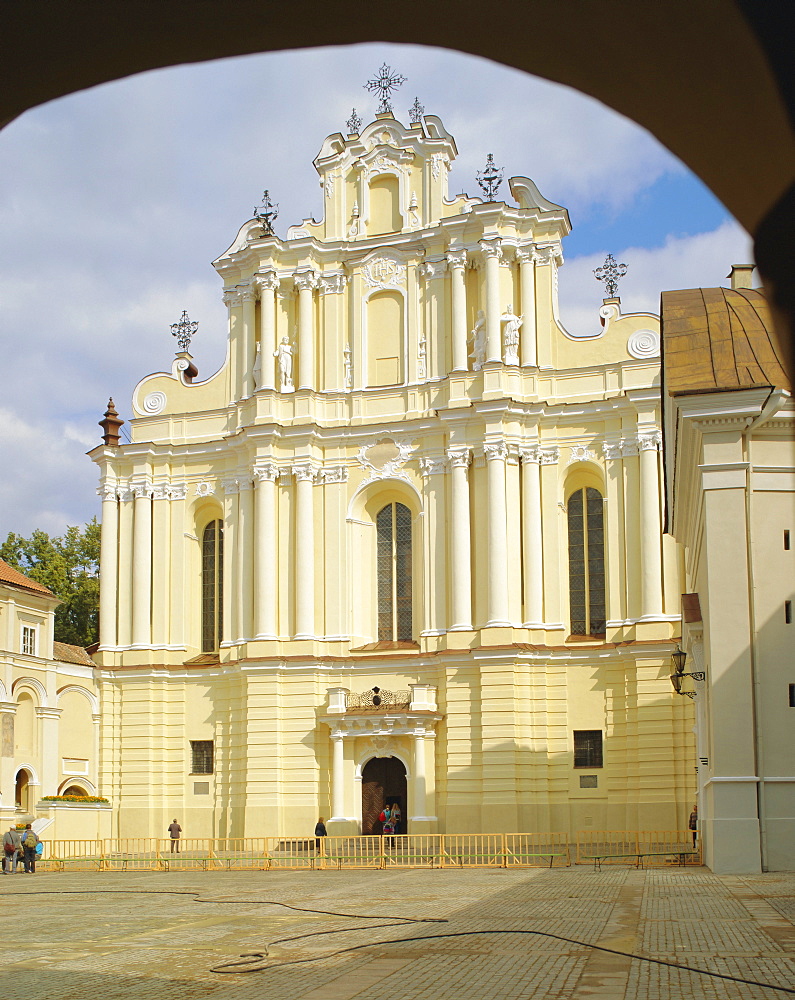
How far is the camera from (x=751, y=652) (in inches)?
902

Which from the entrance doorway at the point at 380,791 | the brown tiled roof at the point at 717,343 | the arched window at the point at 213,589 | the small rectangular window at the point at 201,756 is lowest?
the entrance doorway at the point at 380,791

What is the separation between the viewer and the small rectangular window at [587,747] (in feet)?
135

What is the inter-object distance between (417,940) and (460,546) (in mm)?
27733

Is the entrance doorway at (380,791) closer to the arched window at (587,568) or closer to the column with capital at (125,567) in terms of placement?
the arched window at (587,568)

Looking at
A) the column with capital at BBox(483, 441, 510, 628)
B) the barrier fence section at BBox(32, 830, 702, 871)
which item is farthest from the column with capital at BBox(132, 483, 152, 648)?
the column with capital at BBox(483, 441, 510, 628)

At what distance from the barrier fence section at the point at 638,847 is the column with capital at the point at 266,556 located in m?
12.6

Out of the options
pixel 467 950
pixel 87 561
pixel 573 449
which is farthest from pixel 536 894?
pixel 87 561

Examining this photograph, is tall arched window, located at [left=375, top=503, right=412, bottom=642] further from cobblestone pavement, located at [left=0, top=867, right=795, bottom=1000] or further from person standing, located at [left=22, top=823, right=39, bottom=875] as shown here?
cobblestone pavement, located at [left=0, top=867, right=795, bottom=1000]

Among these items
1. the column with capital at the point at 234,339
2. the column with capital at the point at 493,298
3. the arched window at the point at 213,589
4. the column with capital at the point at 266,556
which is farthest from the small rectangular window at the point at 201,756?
the column with capital at the point at 493,298

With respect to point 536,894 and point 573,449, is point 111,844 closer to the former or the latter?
point 573,449

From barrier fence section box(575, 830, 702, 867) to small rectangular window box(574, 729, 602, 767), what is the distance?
9.18 feet

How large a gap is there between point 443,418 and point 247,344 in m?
8.37

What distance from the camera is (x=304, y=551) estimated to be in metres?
44.0

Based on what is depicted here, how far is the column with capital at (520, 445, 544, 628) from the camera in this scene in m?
41.9
